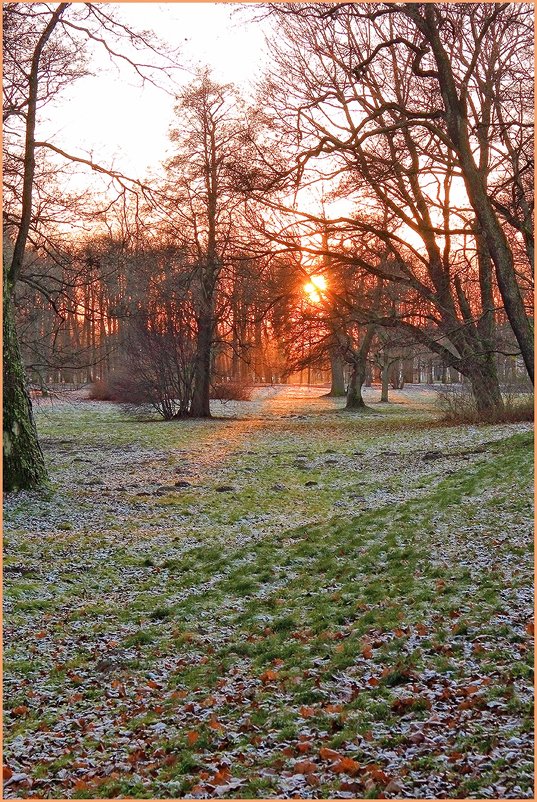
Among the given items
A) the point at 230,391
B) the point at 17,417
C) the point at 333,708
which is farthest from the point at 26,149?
the point at 230,391

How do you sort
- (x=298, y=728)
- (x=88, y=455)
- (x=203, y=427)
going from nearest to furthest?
(x=298, y=728) < (x=88, y=455) < (x=203, y=427)

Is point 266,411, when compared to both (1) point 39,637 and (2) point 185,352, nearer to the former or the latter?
(2) point 185,352

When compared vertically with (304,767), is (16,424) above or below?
above

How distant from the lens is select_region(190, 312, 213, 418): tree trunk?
27109mm

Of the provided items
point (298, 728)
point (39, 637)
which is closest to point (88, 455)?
point (39, 637)

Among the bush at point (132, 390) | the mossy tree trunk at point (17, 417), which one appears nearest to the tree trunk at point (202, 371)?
the bush at point (132, 390)

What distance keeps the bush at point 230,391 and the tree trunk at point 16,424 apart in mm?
25516

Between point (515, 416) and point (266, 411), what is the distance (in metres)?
14.3

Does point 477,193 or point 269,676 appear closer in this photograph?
point 269,676

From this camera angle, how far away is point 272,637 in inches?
232

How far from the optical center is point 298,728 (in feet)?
14.0

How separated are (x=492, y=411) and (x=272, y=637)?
16132 millimetres

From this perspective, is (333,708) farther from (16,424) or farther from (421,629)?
(16,424)

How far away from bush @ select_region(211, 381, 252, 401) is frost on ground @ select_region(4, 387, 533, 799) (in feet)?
79.7
